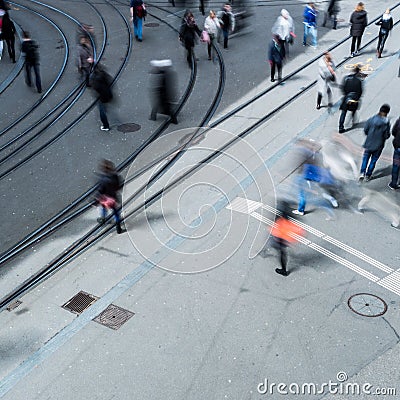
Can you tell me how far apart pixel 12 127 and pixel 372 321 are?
10869mm

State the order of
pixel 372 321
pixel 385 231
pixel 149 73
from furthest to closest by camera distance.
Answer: pixel 149 73 → pixel 385 231 → pixel 372 321

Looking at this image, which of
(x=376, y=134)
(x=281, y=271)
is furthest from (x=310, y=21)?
(x=281, y=271)

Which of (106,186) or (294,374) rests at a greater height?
(106,186)

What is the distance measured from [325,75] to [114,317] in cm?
900

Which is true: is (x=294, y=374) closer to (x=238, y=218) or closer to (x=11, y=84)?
(x=238, y=218)

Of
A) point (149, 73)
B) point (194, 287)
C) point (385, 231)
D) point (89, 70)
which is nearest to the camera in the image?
point (194, 287)

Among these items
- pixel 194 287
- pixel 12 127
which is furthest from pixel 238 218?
pixel 12 127

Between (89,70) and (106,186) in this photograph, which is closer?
(106,186)

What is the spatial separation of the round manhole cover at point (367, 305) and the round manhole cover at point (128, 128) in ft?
26.6

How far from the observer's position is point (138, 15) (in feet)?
69.1

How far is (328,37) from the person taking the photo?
21.6m

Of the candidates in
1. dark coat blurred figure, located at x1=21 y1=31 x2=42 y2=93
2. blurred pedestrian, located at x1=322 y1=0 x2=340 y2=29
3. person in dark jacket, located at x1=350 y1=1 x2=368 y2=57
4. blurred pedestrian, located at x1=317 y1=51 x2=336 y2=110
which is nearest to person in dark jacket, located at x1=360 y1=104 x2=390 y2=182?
blurred pedestrian, located at x1=317 y1=51 x2=336 y2=110

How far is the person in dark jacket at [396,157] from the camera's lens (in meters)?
11.3

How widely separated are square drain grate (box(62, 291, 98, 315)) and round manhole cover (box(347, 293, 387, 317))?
4.01 metres
